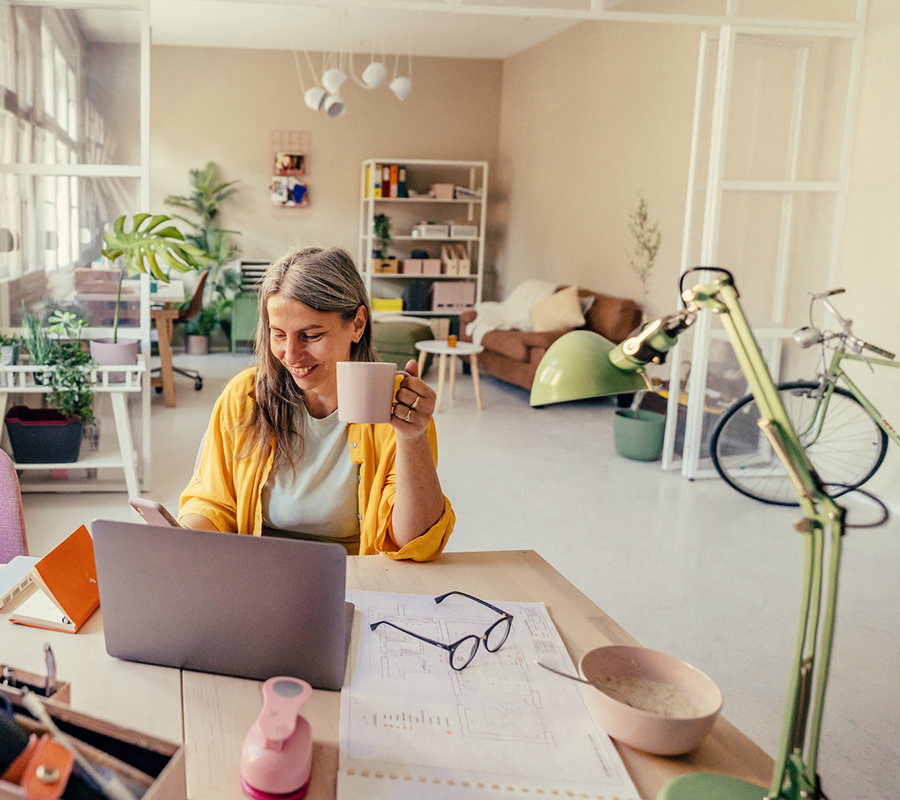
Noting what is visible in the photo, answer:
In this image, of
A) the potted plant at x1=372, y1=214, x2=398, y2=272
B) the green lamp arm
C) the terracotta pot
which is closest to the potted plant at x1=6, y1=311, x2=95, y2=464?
the green lamp arm

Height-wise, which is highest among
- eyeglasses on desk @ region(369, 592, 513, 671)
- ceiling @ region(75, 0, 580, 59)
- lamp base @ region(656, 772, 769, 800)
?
ceiling @ region(75, 0, 580, 59)

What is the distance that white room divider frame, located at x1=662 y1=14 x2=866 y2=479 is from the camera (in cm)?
403

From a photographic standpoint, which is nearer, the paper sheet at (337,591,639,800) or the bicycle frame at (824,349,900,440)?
the paper sheet at (337,591,639,800)

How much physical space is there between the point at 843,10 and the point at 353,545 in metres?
3.93

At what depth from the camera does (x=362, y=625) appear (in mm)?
1175

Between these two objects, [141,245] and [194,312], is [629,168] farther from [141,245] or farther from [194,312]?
[141,245]

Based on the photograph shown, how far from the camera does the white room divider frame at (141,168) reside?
341 centimetres

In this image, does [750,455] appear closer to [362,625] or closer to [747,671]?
[747,671]

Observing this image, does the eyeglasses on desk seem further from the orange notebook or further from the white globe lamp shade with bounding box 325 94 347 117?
the white globe lamp shade with bounding box 325 94 347 117

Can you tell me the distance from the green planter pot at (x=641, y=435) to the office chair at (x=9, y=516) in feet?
12.1

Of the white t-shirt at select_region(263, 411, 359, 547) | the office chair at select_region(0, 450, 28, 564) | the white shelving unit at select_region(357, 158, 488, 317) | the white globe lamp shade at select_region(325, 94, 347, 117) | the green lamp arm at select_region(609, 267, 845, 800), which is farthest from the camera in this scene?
the white shelving unit at select_region(357, 158, 488, 317)

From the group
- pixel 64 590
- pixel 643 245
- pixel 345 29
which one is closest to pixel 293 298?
pixel 64 590

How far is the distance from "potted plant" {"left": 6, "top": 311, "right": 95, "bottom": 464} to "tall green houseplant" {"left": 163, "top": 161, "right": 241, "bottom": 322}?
4.66 meters

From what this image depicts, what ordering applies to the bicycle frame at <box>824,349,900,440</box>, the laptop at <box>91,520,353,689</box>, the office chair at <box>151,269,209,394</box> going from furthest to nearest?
the office chair at <box>151,269,209,394</box> → the bicycle frame at <box>824,349,900,440</box> → the laptop at <box>91,520,353,689</box>
